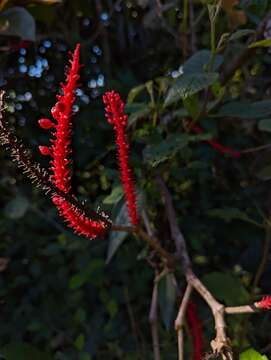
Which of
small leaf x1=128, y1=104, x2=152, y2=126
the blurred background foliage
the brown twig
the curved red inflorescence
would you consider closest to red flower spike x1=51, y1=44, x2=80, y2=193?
the curved red inflorescence

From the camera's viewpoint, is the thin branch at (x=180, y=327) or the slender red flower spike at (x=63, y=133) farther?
the thin branch at (x=180, y=327)

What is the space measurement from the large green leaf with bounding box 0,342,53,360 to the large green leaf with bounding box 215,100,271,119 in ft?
1.70

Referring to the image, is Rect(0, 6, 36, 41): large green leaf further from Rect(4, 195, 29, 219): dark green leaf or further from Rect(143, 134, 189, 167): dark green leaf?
Rect(4, 195, 29, 219): dark green leaf

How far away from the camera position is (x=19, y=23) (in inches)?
53.0

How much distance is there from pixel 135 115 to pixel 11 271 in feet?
4.36

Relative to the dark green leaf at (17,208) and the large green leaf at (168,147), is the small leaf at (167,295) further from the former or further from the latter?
the dark green leaf at (17,208)

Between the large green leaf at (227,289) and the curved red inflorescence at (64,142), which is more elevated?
the curved red inflorescence at (64,142)

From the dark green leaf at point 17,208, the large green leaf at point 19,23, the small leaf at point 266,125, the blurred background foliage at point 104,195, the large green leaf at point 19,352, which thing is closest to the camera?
the large green leaf at point 19,352

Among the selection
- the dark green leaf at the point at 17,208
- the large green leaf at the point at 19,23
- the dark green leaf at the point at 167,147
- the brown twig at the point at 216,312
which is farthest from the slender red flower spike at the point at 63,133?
the dark green leaf at the point at 17,208

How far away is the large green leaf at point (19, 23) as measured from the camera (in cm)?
134

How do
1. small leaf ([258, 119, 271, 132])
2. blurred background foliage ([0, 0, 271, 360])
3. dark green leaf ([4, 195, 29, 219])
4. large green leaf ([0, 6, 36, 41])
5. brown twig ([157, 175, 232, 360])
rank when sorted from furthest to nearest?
1. dark green leaf ([4, 195, 29, 219])
2. blurred background foliage ([0, 0, 271, 360])
3. large green leaf ([0, 6, 36, 41])
4. small leaf ([258, 119, 271, 132])
5. brown twig ([157, 175, 232, 360])

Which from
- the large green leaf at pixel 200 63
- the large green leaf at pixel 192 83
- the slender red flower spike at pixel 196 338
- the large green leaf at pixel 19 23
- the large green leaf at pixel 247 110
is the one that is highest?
the large green leaf at pixel 19 23

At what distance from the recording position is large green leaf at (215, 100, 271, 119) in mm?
1105

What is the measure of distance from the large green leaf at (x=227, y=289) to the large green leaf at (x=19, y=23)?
2.09ft
